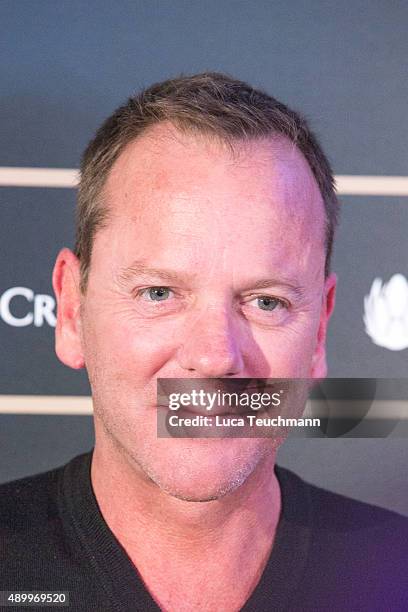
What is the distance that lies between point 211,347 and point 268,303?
0.11 m

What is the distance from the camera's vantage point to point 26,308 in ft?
4.83

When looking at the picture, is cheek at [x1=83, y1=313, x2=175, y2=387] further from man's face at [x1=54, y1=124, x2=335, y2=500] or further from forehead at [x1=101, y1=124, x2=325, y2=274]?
forehead at [x1=101, y1=124, x2=325, y2=274]

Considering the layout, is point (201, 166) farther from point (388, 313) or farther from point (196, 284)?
point (388, 313)

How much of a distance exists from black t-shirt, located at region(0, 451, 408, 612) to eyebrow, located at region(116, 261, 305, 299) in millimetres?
321

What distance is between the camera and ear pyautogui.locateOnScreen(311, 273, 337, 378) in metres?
1.35

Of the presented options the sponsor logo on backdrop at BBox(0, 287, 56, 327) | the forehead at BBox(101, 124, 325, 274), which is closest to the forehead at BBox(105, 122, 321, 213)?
the forehead at BBox(101, 124, 325, 274)

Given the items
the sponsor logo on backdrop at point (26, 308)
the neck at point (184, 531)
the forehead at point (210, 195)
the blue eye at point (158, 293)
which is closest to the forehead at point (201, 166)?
the forehead at point (210, 195)

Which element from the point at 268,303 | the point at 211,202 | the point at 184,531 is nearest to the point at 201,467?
the point at 184,531

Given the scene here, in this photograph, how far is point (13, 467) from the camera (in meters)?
1.47

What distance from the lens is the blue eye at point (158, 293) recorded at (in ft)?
4.05

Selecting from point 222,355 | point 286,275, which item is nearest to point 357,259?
point 286,275

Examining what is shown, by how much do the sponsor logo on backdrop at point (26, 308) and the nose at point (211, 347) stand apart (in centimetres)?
33

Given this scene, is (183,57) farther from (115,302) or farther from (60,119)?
(115,302)

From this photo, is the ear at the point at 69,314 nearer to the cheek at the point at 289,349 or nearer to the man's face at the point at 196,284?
the man's face at the point at 196,284
